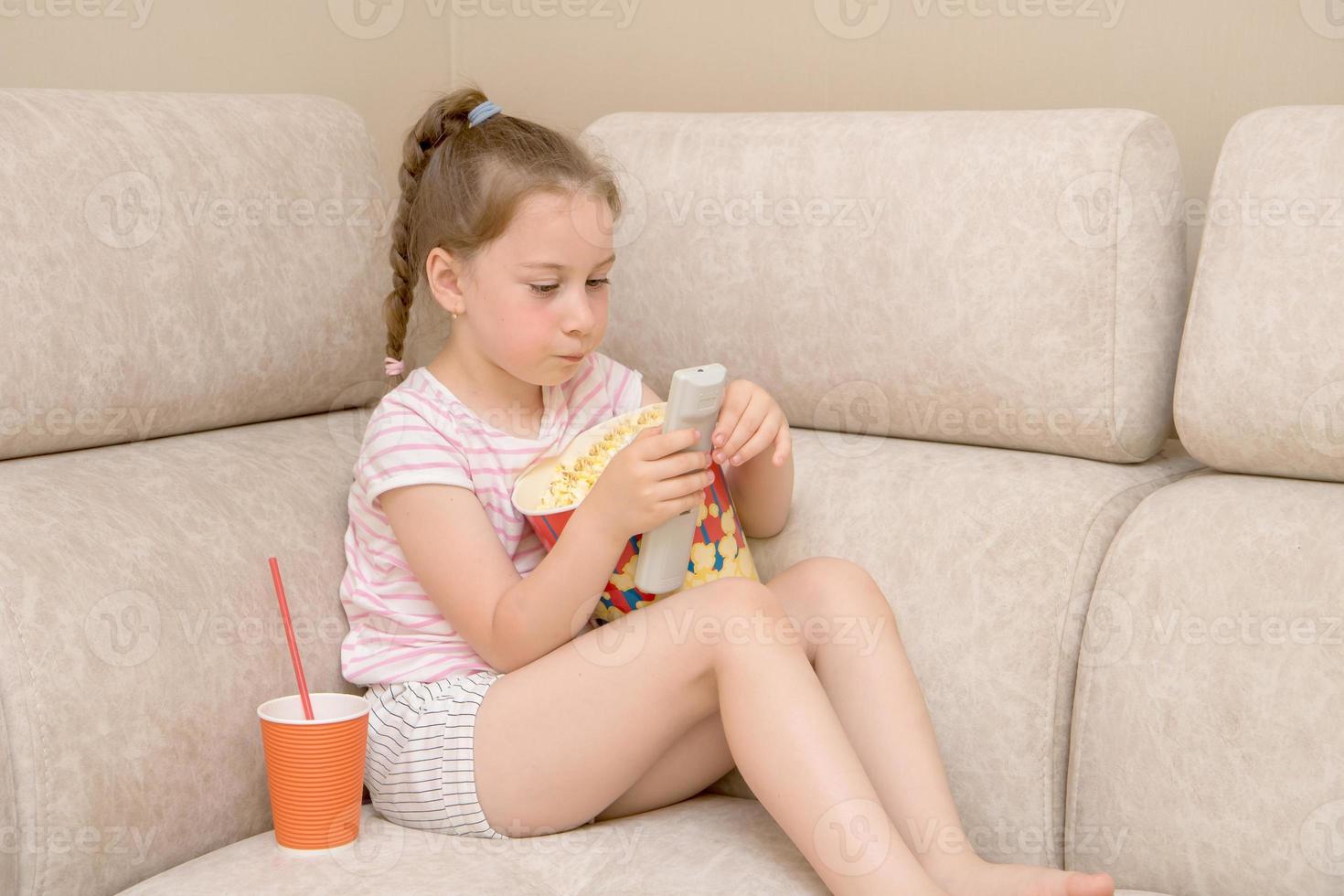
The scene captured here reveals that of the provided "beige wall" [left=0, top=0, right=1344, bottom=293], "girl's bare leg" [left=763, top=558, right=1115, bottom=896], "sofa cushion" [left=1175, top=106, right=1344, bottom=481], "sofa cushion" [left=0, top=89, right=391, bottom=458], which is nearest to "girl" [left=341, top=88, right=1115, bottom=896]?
"girl's bare leg" [left=763, top=558, right=1115, bottom=896]

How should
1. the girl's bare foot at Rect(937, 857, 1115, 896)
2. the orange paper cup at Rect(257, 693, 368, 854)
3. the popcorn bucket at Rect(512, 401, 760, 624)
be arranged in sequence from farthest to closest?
the popcorn bucket at Rect(512, 401, 760, 624)
the orange paper cup at Rect(257, 693, 368, 854)
the girl's bare foot at Rect(937, 857, 1115, 896)

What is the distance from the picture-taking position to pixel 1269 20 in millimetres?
1586

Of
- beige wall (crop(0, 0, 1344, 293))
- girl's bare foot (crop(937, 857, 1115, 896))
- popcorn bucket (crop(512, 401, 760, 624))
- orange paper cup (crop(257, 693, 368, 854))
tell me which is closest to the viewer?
girl's bare foot (crop(937, 857, 1115, 896))

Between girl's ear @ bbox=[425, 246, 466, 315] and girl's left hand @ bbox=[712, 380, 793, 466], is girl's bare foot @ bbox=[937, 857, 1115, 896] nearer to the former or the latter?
girl's left hand @ bbox=[712, 380, 793, 466]

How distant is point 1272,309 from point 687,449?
1.89ft

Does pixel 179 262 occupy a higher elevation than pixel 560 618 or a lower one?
higher

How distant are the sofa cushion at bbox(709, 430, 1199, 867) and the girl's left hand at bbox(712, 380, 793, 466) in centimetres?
17

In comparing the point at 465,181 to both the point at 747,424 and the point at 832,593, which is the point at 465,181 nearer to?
the point at 747,424

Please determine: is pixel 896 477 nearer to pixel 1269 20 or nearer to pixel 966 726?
pixel 966 726

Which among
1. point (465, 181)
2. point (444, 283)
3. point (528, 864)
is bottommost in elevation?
point (528, 864)

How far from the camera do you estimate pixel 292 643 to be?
1.32 meters

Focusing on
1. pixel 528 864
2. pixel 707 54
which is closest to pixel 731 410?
pixel 528 864

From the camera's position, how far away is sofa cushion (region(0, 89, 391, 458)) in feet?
4.31

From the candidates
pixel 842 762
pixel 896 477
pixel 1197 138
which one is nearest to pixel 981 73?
pixel 1197 138
